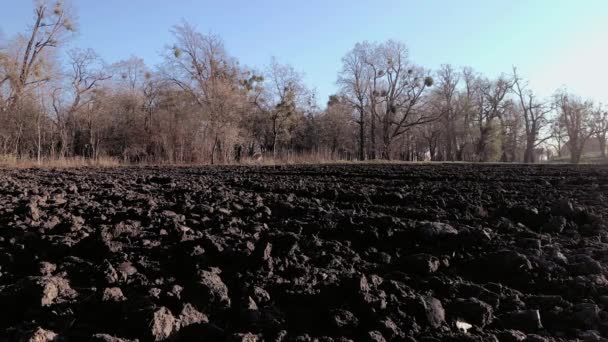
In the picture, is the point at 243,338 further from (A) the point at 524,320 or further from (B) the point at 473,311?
(A) the point at 524,320

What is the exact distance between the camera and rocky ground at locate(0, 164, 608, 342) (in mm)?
2359

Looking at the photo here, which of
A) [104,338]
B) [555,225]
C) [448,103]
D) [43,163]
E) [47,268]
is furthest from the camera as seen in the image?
[448,103]

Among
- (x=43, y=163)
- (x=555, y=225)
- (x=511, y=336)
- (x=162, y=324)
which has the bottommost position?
(x=511, y=336)

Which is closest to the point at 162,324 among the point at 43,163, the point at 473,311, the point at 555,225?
the point at 473,311

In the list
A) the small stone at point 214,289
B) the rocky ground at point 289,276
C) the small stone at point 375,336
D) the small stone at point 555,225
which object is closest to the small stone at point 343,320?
the rocky ground at point 289,276

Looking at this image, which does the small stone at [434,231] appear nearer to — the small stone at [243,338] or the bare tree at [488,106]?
the small stone at [243,338]

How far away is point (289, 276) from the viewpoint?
9.98 ft

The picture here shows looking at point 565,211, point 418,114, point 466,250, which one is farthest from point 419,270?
point 418,114

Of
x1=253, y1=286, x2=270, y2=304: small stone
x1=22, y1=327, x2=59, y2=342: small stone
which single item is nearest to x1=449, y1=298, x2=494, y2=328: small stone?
x1=253, y1=286, x2=270, y2=304: small stone

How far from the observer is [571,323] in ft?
8.48

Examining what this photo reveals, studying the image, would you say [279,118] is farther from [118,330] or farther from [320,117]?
[118,330]

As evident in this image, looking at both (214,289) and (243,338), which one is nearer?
(243,338)

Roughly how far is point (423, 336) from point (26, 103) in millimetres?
26801

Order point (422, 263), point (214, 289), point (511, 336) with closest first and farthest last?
point (511, 336) → point (214, 289) → point (422, 263)
